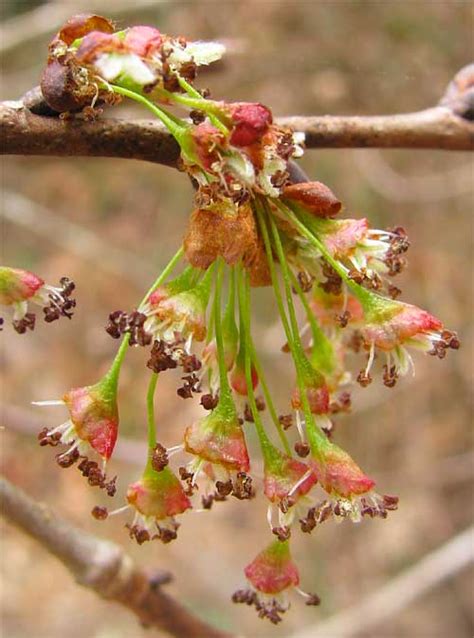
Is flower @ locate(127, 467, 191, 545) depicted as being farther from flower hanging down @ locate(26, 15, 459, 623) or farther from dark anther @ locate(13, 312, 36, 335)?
dark anther @ locate(13, 312, 36, 335)

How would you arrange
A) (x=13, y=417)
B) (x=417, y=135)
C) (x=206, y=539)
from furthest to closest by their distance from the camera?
(x=206, y=539) → (x=13, y=417) → (x=417, y=135)

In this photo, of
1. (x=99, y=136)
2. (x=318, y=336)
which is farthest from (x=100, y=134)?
(x=318, y=336)

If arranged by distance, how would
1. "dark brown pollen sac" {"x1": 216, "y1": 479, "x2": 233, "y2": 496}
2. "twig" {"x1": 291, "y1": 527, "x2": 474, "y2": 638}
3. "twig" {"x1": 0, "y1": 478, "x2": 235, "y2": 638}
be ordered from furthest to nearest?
"twig" {"x1": 291, "y1": 527, "x2": 474, "y2": 638} < "twig" {"x1": 0, "y1": 478, "x2": 235, "y2": 638} < "dark brown pollen sac" {"x1": 216, "y1": 479, "x2": 233, "y2": 496}

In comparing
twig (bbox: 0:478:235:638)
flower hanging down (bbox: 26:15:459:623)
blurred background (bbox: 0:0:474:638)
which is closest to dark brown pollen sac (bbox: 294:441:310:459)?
flower hanging down (bbox: 26:15:459:623)

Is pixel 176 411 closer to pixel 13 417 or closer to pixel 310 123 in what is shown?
pixel 13 417

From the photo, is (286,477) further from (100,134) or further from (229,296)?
(100,134)

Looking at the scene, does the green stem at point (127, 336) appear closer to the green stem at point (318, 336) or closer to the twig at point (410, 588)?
the green stem at point (318, 336)

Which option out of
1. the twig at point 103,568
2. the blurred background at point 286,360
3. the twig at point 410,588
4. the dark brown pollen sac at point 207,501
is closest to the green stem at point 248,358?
the dark brown pollen sac at point 207,501

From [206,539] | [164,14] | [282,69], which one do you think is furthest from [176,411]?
[164,14]
